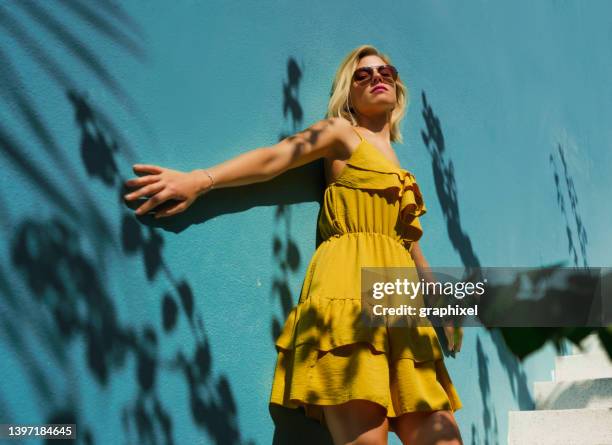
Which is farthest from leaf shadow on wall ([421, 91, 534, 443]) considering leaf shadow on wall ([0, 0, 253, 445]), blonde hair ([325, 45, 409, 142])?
leaf shadow on wall ([0, 0, 253, 445])

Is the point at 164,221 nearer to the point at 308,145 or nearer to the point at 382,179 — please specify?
the point at 308,145

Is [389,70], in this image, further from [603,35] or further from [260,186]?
[603,35]

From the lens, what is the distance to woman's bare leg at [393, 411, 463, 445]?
2.62m

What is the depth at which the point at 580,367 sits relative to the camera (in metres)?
5.39

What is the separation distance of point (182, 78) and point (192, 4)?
1.18ft

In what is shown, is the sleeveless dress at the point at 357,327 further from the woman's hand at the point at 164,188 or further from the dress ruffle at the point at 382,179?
the woman's hand at the point at 164,188

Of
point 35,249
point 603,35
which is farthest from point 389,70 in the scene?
point 603,35

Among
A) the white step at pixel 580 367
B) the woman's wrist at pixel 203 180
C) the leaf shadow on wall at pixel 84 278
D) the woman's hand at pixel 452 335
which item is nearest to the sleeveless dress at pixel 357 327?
the leaf shadow on wall at pixel 84 278

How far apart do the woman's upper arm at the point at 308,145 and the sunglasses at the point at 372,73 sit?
31 cm

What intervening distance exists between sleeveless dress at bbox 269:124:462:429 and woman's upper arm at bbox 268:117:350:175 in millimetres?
113

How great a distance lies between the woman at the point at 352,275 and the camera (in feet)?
8.37

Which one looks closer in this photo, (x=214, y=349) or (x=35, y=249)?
(x=35, y=249)

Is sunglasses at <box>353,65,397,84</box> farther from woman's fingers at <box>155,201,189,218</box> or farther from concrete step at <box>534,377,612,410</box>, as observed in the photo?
concrete step at <box>534,377,612,410</box>

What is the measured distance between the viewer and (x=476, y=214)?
4641 millimetres
